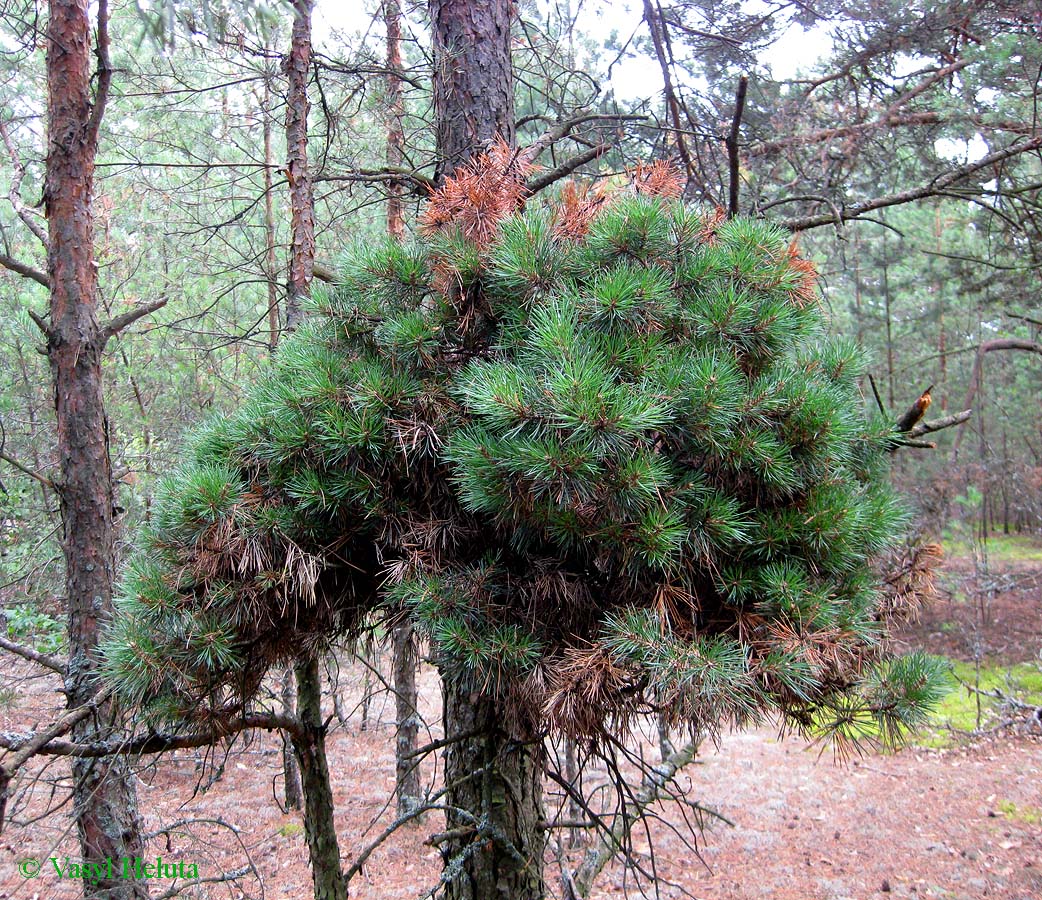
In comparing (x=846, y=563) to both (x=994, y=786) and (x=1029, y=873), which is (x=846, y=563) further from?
(x=994, y=786)

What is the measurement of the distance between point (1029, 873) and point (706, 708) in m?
5.49

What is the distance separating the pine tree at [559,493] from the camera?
1380 mm

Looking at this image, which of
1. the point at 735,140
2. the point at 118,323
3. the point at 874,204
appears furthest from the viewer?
the point at 118,323

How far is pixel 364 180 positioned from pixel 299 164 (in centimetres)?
52

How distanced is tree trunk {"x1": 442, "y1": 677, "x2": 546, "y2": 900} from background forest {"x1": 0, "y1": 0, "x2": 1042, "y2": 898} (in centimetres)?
11

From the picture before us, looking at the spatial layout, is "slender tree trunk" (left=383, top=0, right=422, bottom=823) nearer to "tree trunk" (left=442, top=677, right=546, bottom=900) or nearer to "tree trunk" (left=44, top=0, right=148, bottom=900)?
"tree trunk" (left=442, top=677, right=546, bottom=900)

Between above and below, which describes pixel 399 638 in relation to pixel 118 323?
below

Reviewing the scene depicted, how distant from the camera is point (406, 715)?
5039mm

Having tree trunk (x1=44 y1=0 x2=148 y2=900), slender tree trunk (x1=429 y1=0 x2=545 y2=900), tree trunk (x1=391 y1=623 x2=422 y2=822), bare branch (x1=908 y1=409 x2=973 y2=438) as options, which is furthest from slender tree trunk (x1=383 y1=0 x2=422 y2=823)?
bare branch (x1=908 y1=409 x2=973 y2=438)

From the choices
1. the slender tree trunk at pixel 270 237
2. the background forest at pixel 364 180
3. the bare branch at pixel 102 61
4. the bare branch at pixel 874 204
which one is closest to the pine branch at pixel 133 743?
the background forest at pixel 364 180

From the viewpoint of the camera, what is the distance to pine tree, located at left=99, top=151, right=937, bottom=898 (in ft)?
4.53

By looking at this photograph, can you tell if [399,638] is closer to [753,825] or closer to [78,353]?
[78,353]

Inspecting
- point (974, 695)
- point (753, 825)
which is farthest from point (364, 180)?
point (974, 695)

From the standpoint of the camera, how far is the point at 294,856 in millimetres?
6004
